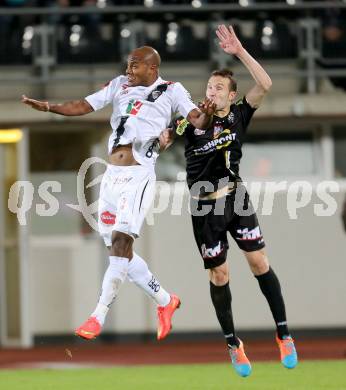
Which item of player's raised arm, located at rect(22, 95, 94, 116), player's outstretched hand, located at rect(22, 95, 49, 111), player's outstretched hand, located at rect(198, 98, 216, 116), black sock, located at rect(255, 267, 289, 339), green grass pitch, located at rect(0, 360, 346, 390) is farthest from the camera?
green grass pitch, located at rect(0, 360, 346, 390)

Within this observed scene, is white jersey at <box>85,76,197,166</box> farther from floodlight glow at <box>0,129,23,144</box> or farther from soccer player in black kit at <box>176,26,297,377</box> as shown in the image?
floodlight glow at <box>0,129,23,144</box>

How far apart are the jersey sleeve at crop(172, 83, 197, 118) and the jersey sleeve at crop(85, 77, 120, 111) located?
494 mm

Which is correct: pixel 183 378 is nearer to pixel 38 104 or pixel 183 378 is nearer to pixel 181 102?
pixel 181 102

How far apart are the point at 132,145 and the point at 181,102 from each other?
530 mm

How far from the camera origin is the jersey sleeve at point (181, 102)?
9.34m

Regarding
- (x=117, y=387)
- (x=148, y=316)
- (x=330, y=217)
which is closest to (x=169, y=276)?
(x=148, y=316)

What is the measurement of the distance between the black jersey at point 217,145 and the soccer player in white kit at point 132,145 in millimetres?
299

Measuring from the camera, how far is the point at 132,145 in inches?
377

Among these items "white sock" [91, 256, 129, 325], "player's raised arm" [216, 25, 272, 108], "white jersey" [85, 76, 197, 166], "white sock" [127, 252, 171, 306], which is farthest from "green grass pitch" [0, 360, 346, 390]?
"player's raised arm" [216, 25, 272, 108]

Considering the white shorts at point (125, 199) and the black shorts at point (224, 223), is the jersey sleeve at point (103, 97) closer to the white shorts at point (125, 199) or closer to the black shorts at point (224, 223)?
the white shorts at point (125, 199)

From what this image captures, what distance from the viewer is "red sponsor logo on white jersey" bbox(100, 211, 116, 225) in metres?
9.62

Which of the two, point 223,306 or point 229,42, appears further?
point 223,306

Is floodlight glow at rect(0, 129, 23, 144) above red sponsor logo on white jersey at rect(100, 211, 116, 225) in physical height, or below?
below

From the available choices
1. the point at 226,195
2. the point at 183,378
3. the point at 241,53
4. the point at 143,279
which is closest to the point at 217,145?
the point at 226,195
